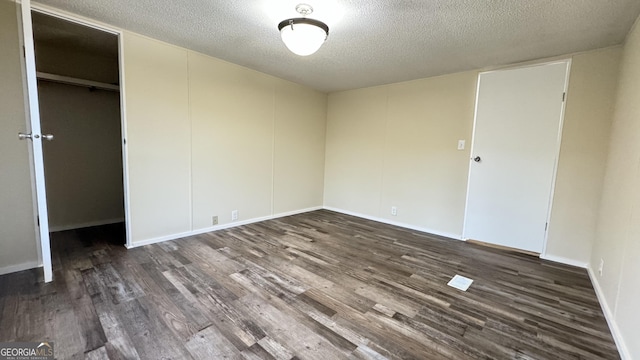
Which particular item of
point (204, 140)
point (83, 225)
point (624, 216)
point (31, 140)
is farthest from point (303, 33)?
point (83, 225)

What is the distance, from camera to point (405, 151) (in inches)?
162

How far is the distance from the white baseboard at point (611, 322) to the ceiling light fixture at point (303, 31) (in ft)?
9.42

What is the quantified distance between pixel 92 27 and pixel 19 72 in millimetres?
753

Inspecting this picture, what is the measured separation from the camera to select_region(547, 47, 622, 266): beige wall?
2.65 metres

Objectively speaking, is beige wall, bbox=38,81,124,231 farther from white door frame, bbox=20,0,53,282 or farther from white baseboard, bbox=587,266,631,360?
white baseboard, bbox=587,266,631,360

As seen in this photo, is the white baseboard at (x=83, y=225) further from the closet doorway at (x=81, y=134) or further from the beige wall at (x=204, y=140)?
the beige wall at (x=204, y=140)

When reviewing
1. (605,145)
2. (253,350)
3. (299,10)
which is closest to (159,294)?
(253,350)

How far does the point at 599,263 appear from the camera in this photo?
234 centimetres

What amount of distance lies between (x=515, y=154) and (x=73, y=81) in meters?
5.63

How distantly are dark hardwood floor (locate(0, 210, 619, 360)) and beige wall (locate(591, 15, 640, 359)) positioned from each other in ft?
0.71

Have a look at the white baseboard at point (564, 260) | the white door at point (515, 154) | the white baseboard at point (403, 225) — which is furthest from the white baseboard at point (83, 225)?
the white baseboard at point (564, 260)

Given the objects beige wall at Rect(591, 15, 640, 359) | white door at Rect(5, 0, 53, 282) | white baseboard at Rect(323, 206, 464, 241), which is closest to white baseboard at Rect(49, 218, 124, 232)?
white door at Rect(5, 0, 53, 282)

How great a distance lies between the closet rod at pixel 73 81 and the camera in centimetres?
310

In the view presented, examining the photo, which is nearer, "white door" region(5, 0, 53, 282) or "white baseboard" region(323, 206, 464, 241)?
"white door" region(5, 0, 53, 282)
